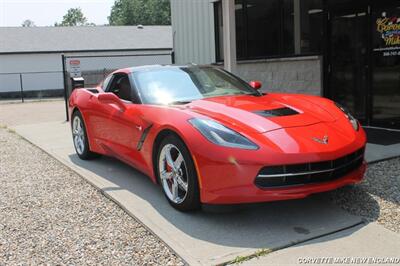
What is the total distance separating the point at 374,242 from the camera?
367cm

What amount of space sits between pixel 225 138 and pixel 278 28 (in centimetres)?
711

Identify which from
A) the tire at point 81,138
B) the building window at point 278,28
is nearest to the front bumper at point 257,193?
the tire at point 81,138

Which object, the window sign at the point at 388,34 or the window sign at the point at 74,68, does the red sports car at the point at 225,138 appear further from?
the window sign at the point at 74,68

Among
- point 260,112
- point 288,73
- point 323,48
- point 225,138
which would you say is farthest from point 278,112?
point 288,73

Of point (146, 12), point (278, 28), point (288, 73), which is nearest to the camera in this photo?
point (288, 73)

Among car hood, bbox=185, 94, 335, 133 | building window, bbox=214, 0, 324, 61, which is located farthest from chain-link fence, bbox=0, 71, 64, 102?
car hood, bbox=185, 94, 335, 133

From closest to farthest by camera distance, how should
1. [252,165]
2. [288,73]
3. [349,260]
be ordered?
[349,260] → [252,165] → [288,73]

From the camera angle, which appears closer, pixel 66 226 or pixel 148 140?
pixel 66 226

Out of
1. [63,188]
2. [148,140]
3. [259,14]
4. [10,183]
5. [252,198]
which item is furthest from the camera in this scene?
[259,14]

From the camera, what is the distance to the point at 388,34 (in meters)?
8.17

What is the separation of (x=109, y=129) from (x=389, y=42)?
513 centimetres

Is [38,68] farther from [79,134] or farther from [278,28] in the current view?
[79,134]

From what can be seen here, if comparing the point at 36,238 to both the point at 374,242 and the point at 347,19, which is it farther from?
the point at 347,19

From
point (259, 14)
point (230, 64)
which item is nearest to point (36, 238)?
point (230, 64)
